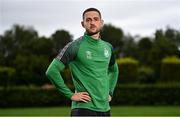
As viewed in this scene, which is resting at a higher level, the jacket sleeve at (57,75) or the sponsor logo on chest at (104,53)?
the sponsor logo on chest at (104,53)

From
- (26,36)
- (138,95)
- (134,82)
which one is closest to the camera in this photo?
(138,95)

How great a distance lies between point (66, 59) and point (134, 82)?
1026 inches

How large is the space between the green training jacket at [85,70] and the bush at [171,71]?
2564cm

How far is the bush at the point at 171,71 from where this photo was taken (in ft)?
97.2

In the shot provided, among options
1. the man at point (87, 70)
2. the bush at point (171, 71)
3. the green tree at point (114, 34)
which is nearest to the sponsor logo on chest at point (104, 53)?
the man at point (87, 70)

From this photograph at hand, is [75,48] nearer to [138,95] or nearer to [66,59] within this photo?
[66,59]

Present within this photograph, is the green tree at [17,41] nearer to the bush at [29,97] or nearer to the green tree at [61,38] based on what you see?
the green tree at [61,38]

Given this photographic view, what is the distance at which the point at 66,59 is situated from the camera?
420 centimetres

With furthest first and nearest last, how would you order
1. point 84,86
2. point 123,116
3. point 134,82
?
1. point 134,82
2. point 123,116
3. point 84,86

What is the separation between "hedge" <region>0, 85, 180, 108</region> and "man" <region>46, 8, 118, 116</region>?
2290 centimetres

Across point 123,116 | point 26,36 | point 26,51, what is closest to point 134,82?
point 123,116

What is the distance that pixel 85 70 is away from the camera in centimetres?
419

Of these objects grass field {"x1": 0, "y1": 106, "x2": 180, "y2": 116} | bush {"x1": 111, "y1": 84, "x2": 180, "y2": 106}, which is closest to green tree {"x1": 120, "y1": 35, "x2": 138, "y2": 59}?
bush {"x1": 111, "y1": 84, "x2": 180, "y2": 106}

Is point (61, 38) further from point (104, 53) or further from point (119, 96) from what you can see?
point (104, 53)
